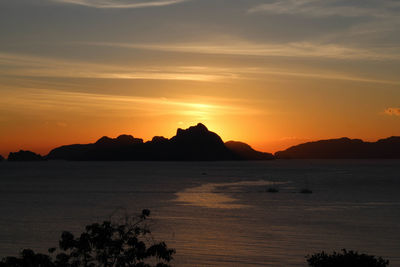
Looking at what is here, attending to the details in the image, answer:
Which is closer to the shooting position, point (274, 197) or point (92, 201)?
point (92, 201)

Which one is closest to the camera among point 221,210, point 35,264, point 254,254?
point 35,264

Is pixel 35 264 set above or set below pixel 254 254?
above

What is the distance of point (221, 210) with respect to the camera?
81562 mm

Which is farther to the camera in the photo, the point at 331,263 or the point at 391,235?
the point at 391,235

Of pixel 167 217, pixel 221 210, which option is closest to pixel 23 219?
pixel 167 217

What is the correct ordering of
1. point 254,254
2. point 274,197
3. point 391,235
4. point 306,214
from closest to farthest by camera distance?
1. point 254,254
2. point 391,235
3. point 306,214
4. point 274,197

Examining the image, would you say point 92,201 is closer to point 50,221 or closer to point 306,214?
point 50,221

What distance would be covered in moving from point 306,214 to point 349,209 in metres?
11.0

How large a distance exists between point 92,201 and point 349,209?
153 feet

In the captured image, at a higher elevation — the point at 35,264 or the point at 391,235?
the point at 35,264

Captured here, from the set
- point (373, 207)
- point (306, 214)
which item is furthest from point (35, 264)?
point (373, 207)

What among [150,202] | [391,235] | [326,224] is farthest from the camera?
[150,202]

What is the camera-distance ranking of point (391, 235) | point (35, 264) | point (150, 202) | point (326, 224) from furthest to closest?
point (150, 202), point (326, 224), point (391, 235), point (35, 264)

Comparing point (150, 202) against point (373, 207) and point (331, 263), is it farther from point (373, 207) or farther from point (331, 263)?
point (331, 263)
